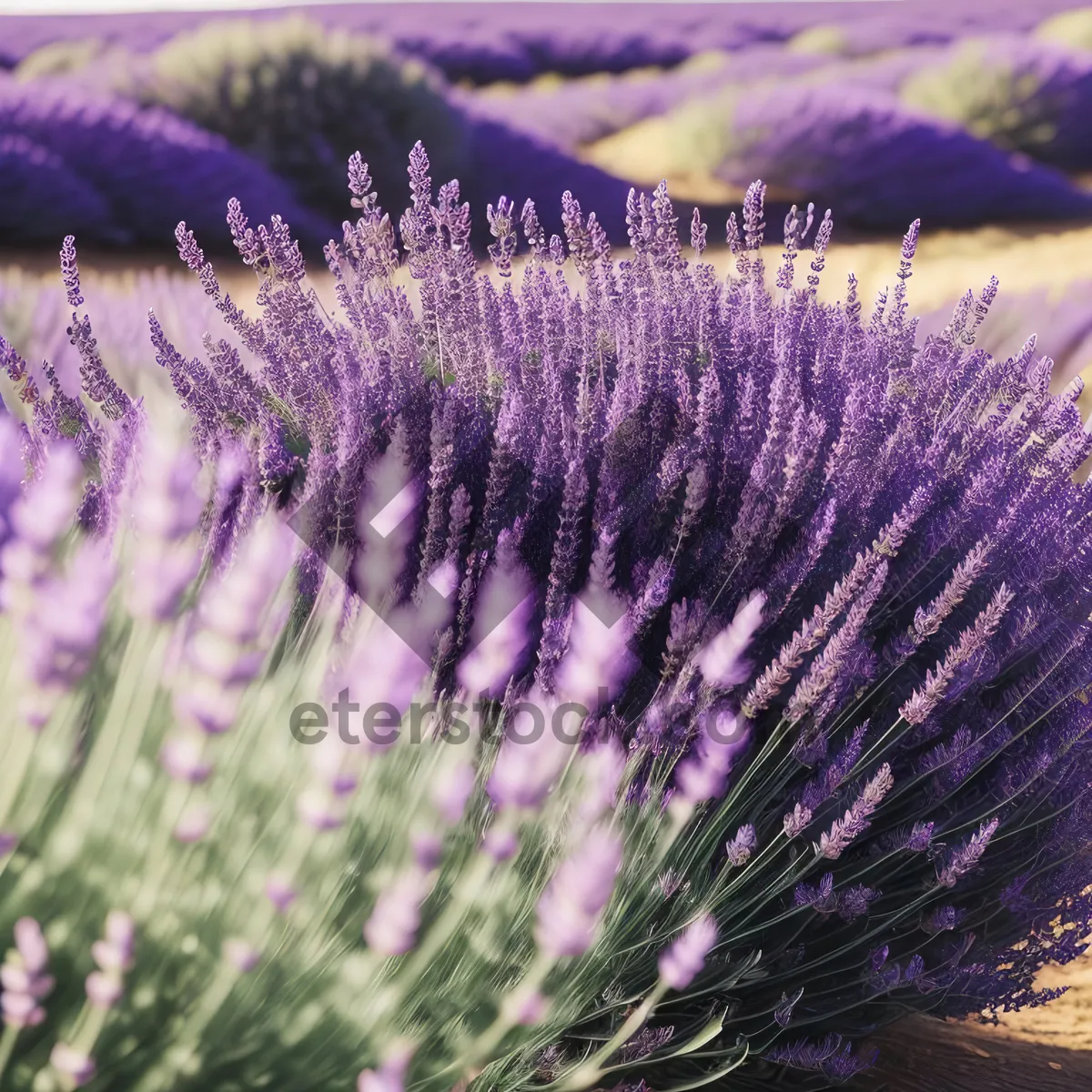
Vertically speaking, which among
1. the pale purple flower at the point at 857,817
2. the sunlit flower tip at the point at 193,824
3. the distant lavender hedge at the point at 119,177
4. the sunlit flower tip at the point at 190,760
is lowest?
the distant lavender hedge at the point at 119,177

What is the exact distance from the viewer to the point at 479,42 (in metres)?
13.4

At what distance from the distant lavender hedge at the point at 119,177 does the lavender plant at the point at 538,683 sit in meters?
8.86

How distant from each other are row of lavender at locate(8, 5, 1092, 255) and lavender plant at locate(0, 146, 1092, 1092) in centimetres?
882

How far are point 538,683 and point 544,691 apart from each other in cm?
5

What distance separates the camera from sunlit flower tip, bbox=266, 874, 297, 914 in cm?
77

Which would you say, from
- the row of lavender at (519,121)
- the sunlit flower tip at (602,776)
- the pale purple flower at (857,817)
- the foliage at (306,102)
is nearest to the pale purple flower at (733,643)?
the sunlit flower tip at (602,776)

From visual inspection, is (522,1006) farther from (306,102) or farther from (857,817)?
(306,102)

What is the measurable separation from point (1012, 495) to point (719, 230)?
9.85 meters

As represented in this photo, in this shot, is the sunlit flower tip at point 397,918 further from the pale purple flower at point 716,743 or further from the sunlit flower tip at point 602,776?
the pale purple flower at point 716,743

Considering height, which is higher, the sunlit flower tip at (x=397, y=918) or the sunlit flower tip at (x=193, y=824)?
the sunlit flower tip at (x=193, y=824)

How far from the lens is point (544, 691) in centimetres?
131

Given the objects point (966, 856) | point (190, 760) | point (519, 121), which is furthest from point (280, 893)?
point (519, 121)

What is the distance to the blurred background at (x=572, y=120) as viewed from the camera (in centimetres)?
1023

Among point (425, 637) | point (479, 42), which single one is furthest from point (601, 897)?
point (479, 42)
